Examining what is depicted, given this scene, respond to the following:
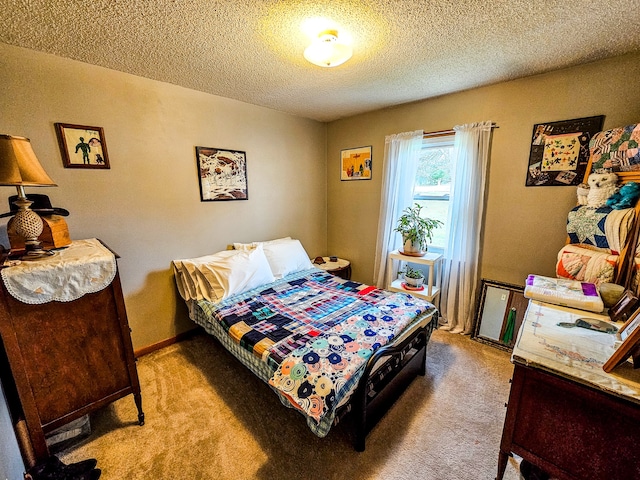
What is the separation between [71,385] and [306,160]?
9.47 ft

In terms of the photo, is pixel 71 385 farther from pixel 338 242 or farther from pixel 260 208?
pixel 338 242

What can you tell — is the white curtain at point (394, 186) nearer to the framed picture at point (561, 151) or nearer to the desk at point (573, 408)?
the framed picture at point (561, 151)

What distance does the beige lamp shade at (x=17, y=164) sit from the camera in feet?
3.90

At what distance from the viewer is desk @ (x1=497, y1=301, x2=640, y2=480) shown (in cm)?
82

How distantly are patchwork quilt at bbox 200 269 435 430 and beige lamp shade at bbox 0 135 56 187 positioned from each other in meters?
1.28

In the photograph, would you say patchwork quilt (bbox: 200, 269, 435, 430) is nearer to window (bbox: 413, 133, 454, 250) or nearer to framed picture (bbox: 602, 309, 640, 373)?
framed picture (bbox: 602, 309, 640, 373)

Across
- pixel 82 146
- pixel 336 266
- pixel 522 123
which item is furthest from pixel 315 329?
pixel 522 123

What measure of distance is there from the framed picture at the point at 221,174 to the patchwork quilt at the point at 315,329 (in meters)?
1.03

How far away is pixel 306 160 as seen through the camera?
3.30 m

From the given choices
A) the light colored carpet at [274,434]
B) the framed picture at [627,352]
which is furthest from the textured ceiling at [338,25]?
the light colored carpet at [274,434]

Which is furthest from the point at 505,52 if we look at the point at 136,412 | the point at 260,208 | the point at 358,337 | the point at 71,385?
the point at 136,412

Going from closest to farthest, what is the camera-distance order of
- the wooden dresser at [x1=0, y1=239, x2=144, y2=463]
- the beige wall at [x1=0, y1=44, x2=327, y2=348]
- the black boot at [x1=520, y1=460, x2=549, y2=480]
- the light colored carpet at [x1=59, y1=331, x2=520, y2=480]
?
the black boot at [x1=520, y1=460, x2=549, y2=480]
the wooden dresser at [x1=0, y1=239, x2=144, y2=463]
the light colored carpet at [x1=59, y1=331, x2=520, y2=480]
the beige wall at [x1=0, y1=44, x2=327, y2=348]

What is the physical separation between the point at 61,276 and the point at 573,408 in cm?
222

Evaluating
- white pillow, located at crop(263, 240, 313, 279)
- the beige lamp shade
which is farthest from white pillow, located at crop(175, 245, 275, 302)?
the beige lamp shade
